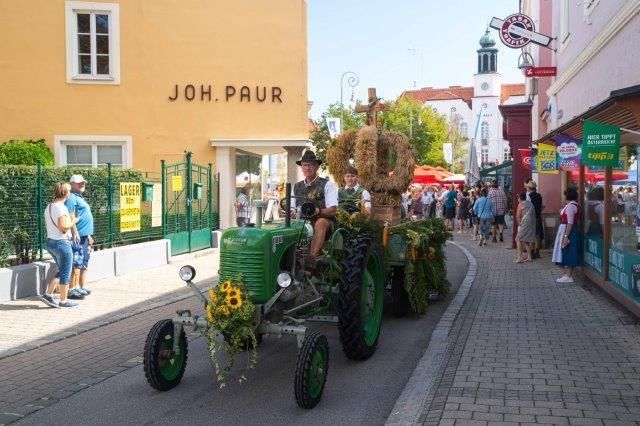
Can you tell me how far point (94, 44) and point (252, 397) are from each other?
53.3ft

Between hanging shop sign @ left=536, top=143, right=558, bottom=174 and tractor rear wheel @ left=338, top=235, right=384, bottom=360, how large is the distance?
8587 millimetres

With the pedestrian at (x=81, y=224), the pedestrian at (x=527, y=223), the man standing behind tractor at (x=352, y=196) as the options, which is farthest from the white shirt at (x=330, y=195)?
the pedestrian at (x=527, y=223)

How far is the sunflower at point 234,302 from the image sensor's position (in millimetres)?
5168

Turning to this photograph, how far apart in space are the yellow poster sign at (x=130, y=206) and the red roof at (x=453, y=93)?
106741 millimetres

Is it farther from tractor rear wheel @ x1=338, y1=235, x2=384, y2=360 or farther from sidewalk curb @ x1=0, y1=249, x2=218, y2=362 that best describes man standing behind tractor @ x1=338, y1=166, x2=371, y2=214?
sidewalk curb @ x1=0, y1=249, x2=218, y2=362

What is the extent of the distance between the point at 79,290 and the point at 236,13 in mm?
12207

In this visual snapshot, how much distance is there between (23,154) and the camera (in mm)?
18219

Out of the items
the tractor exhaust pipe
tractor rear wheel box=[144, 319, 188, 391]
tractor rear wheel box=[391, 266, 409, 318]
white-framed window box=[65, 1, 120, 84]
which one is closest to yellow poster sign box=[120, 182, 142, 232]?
tractor rear wheel box=[391, 266, 409, 318]

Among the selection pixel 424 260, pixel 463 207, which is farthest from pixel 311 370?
pixel 463 207

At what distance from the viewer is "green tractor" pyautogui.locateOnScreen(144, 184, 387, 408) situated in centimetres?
532

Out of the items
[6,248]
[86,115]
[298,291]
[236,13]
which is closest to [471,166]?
[236,13]

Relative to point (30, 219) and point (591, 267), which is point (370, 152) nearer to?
point (591, 267)

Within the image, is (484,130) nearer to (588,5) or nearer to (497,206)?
(497,206)

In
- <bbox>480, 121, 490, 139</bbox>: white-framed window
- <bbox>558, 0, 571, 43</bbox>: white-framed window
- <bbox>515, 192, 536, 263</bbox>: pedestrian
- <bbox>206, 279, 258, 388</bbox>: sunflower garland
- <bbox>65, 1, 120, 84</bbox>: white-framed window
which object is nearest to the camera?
<bbox>206, 279, 258, 388</bbox>: sunflower garland
